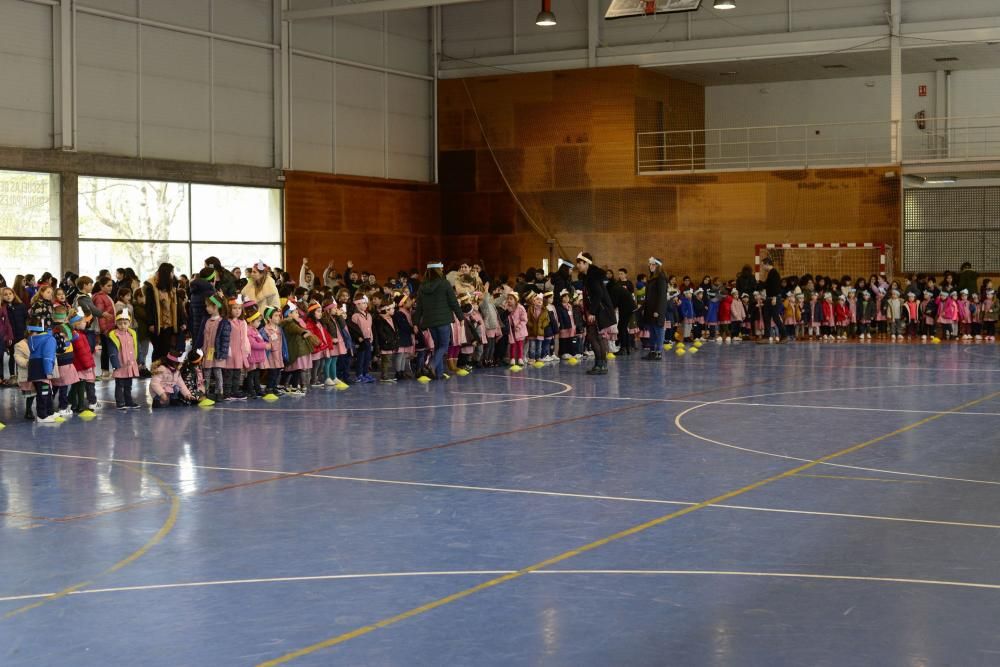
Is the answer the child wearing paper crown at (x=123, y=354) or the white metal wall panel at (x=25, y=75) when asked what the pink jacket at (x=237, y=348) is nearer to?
the child wearing paper crown at (x=123, y=354)

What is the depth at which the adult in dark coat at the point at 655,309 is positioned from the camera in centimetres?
2264

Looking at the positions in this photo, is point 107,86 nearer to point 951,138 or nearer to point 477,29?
point 477,29

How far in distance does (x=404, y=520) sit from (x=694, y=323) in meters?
20.8

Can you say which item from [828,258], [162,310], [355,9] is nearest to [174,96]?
[355,9]

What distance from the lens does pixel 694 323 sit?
28188 millimetres

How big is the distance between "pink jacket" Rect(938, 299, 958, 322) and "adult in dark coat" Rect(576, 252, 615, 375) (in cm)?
1096

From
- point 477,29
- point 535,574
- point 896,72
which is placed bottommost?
point 535,574

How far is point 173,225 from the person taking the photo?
28.8 m

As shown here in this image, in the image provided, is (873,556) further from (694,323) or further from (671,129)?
(671,129)

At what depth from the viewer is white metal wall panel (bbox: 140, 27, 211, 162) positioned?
28.0 m

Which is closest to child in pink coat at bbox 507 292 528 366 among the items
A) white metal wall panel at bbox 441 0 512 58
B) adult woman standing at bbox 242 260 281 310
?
adult woman standing at bbox 242 260 281 310

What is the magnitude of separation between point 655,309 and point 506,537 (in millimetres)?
15540

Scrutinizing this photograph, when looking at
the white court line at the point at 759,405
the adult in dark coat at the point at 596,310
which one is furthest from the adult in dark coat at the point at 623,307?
the white court line at the point at 759,405

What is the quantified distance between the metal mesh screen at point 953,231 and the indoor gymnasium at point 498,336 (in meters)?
0.11
